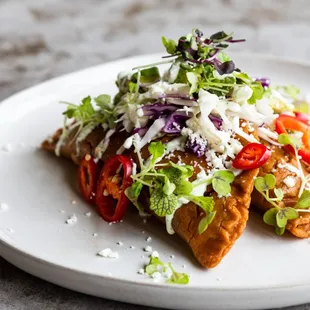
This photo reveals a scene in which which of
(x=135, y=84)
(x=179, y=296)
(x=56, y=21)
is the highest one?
(x=135, y=84)

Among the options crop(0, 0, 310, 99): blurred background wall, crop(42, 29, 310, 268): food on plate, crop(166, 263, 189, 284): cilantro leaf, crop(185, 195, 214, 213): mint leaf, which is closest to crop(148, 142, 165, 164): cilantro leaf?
crop(42, 29, 310, 268): food on plate

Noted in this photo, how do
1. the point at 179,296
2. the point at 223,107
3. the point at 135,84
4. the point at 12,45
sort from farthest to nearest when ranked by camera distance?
the point at 12,45
the point at 135,84
the point at 223,107
the point at 179,296

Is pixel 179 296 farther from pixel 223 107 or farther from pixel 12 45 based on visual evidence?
pixel 12 45

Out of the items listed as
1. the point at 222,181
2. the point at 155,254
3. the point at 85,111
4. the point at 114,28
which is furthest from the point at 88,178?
the point at 114,28

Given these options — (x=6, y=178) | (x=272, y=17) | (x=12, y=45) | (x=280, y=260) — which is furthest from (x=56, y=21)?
(x=280, y=260)

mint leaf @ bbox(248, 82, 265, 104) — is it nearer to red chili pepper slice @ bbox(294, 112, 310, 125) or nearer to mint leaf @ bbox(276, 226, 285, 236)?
red chili pepper slice @ bbox(294, 112, 310, 125)

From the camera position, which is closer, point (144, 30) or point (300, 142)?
point (300, 142)

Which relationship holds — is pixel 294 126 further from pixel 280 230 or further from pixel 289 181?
pixel 280 230

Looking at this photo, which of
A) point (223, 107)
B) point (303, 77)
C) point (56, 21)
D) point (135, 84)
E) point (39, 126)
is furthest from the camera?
point (56, 21)
